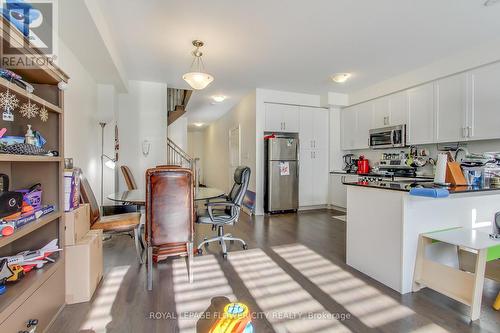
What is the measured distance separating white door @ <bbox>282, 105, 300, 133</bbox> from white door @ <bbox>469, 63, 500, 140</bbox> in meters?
2.85

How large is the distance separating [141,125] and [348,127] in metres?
4.41

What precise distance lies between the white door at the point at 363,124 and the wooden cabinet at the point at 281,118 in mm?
1314

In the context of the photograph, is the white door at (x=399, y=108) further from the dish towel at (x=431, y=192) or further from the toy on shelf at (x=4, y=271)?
the toy on shelf at (x=4, y=271)

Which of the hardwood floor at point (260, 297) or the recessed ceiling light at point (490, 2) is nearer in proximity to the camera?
the hardwood floor at point (260, 297)

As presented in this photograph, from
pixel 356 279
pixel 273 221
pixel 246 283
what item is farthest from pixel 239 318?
pixel 273 221

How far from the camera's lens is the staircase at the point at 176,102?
5926 millimetres

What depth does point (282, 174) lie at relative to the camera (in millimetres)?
4980

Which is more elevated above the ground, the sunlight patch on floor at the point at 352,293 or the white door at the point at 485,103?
the white door at the point at 485,103

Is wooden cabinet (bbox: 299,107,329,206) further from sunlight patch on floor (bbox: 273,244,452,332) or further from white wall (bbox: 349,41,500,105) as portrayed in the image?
sunlight patch on floor (bbox: 273,244,452,332)

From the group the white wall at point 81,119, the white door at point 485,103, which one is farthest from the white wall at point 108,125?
the white door at point 485,103

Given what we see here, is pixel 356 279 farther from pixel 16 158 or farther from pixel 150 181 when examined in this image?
pixel 16 158

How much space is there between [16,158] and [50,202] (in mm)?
598

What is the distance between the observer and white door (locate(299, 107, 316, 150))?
5352 millimetres

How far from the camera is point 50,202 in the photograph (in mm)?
1705
